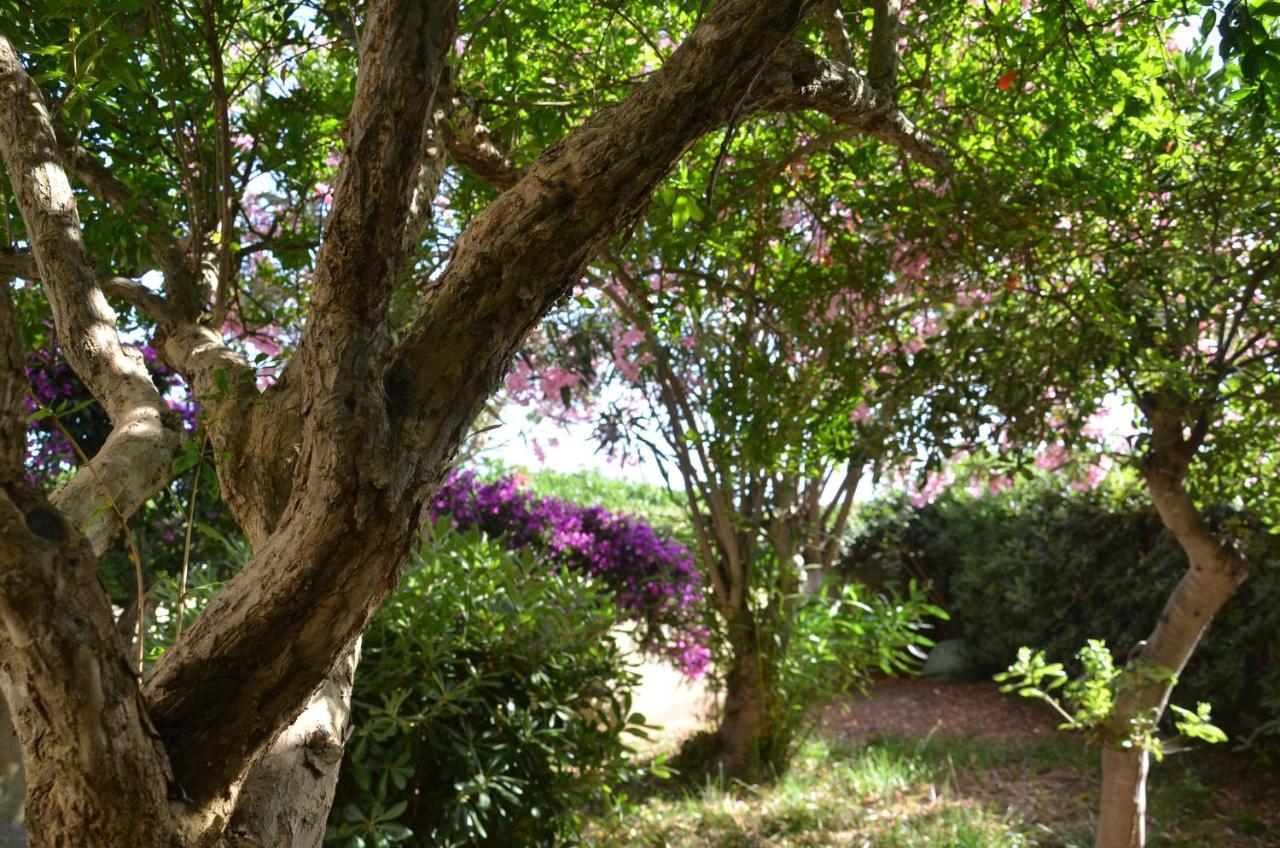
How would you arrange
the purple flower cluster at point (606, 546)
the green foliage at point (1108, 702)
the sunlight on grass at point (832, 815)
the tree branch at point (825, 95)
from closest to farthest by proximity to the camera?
1. the tree branch at point (825, 95)
2. the green foliage at point (1108, 702)
3. the sunlight on grass at point (832, 815)
4. the purple flower cluster at point (606, 546)

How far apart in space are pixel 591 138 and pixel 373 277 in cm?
35

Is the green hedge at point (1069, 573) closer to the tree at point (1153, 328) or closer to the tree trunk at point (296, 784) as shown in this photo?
the tree at point (1153, 328)

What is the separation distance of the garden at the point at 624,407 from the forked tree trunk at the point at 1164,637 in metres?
0.02

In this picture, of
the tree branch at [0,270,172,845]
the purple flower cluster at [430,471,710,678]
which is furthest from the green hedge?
the tree branch at [0,270,172,845]

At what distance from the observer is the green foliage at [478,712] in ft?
11.4

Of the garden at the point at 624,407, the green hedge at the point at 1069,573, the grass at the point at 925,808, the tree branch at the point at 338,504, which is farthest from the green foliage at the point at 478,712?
the green hedge at the point at 1069,573

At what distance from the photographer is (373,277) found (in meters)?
1.40

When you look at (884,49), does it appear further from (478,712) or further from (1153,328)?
(478,712)

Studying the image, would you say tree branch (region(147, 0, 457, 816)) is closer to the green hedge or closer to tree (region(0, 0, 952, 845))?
tree (region(0, 0, 952, 845))

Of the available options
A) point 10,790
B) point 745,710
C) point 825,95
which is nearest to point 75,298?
point 825,95

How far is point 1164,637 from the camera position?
3.90 m

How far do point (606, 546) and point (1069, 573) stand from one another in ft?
10.2

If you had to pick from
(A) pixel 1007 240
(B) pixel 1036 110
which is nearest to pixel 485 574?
(A) pixel 1007 240

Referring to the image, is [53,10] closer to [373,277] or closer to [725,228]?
[373,277]
